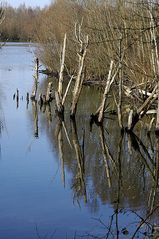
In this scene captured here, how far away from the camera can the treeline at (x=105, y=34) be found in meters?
15.1

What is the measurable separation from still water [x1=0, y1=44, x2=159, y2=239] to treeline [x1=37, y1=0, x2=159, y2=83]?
2250mm

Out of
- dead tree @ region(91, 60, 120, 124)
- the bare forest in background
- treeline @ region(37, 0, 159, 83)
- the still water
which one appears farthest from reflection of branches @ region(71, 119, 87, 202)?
treeline @ region(37, 0, 159, 83)

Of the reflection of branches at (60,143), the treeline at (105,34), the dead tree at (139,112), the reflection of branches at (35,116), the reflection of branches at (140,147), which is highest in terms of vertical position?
the treeline at (105,34)

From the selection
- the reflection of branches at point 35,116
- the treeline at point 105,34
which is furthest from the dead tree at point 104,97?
the reflection of branches at point 35,116

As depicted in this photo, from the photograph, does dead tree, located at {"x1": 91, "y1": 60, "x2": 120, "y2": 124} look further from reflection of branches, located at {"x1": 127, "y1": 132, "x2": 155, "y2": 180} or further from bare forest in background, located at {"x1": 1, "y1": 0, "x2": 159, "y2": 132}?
reflection of branches, located at {"x1": 127, "y1": 132, "x2": 155, "y2": 180}

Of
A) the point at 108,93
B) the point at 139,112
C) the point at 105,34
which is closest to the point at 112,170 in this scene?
the point at 139,112

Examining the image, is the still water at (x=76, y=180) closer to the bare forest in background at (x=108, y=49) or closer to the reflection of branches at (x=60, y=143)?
the reflection of branches at (x=60, y=143)

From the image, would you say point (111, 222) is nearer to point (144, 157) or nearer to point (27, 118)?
point (144, 157)

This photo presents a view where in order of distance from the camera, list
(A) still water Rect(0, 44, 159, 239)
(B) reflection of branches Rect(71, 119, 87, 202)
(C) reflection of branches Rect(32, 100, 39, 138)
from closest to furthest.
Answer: (A) still water Rect(0, 44, 159, 239) < (B) reflection of branches Rect(71, 119, 87, 202) < (C) reflection of branches Rect(32, 100, 39, 138)

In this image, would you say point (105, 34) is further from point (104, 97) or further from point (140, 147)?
point (140, 147)

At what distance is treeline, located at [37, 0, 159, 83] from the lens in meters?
15.1

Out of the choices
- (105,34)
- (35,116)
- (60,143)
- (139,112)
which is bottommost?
(35,116)

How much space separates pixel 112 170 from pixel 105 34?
480 inches

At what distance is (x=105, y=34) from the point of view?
21.9 m
